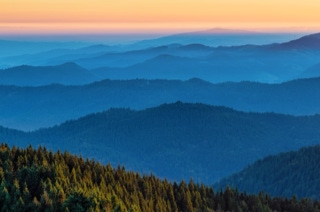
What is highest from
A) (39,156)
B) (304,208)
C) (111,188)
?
(39,156)

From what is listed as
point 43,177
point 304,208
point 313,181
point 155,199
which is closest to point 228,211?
point 155,199

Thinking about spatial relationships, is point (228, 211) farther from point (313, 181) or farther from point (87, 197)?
point (313, 181)

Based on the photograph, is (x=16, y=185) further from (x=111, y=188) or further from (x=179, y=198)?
(x=179, y=198)

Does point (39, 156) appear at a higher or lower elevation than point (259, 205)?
higher

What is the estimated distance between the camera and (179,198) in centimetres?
7175

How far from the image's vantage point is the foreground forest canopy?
46375 mm

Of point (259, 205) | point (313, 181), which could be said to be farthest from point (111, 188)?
point (313, 181)

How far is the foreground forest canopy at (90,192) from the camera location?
46.4 metres

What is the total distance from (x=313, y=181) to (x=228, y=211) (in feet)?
441

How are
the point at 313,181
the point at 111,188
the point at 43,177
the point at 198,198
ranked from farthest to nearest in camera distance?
the point at 313,181, the point at 198,198, the point at 111,188, the point at 43,177

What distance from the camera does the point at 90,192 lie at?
49.7 m

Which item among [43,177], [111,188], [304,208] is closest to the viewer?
[43,177]

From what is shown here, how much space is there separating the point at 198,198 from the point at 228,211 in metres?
4.66

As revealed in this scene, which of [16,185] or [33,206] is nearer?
[33,206]
